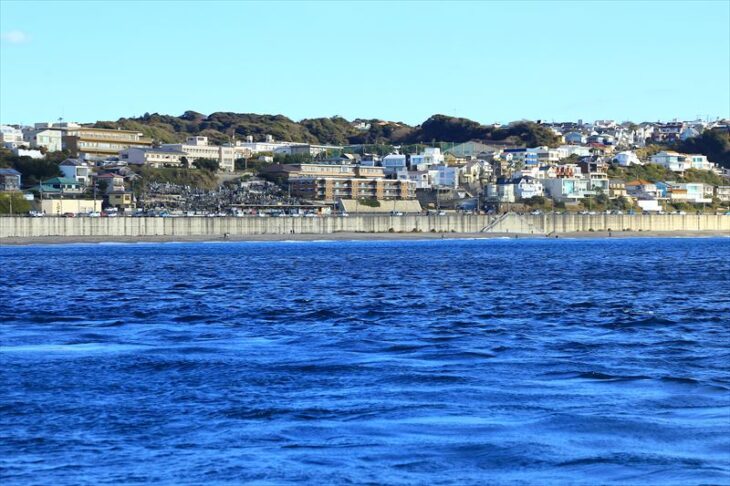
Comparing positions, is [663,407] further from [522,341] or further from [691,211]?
[691,211]

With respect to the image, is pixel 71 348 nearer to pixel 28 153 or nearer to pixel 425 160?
pixel 28 153

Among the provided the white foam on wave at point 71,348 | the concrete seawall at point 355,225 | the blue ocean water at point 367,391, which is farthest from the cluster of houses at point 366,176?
the white foam on wave at point 71,348

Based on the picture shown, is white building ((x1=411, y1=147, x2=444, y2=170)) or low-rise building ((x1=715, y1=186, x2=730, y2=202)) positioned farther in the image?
low-rise building ((x1=715, y1=186, x2=730, y2=202))

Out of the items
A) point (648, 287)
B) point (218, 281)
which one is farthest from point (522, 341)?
point (218, 281)

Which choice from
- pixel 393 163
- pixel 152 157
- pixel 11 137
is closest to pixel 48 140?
pixel 11 137

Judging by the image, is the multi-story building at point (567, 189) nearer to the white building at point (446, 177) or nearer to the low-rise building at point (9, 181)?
the white building at point (446, 177)

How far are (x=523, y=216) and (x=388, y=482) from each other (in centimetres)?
12879

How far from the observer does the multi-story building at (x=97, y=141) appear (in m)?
177

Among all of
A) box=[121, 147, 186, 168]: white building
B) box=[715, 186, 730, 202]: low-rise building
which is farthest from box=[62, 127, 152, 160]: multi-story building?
box=[715, 186, 730, 202]: low-rise building

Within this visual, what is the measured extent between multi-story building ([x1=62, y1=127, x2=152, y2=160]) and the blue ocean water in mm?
145904

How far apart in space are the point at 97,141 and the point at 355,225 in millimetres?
66063

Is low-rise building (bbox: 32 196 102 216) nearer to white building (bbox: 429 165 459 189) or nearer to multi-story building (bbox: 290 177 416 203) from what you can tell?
multi-story building (bbox: 290 177 416 203)

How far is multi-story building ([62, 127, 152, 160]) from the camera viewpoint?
177 m

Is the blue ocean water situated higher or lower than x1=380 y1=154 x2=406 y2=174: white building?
lower
